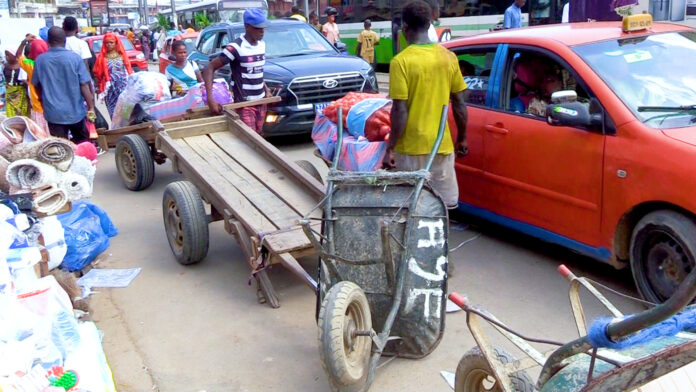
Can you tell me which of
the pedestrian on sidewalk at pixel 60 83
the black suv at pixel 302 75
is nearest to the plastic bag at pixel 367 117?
the black suv at pixel 302 75

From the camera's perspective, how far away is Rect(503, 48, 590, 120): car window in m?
5.19

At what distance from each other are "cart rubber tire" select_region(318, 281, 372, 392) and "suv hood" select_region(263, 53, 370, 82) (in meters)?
6.39

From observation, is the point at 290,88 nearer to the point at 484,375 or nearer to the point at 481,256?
the point at 481,256

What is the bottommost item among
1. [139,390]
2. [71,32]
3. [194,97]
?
[139,390]

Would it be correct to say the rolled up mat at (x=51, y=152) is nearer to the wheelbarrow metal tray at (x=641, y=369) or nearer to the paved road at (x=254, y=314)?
the paved road at (x=254, y=314)

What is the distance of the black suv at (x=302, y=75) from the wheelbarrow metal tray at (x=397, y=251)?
16.6 feet

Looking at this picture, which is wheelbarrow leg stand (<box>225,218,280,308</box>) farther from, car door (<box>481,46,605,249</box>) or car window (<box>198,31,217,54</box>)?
car window (<box>198,31,217,54</box>)

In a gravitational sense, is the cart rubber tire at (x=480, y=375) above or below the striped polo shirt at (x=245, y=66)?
below

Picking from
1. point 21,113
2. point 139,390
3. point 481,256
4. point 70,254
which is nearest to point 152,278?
point 70,254

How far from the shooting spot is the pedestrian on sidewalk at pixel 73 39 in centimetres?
999

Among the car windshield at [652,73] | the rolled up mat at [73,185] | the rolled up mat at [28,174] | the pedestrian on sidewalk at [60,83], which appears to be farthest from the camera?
the pedestrian on sidewalk at [60,83]

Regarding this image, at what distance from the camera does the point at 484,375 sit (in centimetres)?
300

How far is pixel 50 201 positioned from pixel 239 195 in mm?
1332

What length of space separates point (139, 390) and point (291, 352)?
2.92 feet
